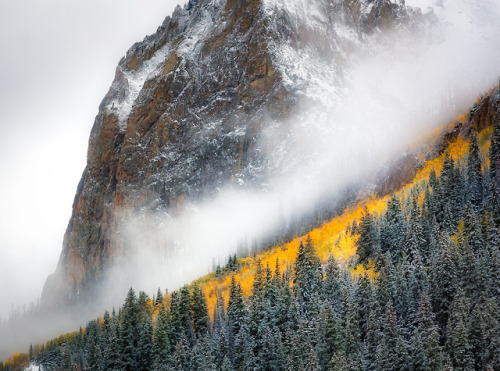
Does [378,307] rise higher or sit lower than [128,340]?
lower

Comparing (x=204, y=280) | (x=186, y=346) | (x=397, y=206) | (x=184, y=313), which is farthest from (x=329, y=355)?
(x=204, y=280)

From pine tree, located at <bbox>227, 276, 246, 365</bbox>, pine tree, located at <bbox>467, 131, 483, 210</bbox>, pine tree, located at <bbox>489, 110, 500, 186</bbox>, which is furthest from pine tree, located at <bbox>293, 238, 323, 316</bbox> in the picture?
pine tree, located at <bbox>489, 110, 500, 186</bbox>

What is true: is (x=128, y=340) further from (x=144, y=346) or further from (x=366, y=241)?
(x=366, y=241)

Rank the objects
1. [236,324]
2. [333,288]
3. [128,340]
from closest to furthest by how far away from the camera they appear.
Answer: [128,340] < [333,288] < [236,324]

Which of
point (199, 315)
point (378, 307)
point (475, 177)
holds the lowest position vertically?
point (378, 307)

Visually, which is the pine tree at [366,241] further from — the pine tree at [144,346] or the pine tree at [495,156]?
the pine tree at [144,346]

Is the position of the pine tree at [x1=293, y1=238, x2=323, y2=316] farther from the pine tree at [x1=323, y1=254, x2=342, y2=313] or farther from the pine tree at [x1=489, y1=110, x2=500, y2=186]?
the pine tree at [x1=489, y1=110, x2=500, y2=186]

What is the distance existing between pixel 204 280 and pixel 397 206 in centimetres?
8760

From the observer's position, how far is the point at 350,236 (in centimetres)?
12838

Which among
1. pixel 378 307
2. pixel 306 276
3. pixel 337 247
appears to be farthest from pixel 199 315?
pixel 337 247

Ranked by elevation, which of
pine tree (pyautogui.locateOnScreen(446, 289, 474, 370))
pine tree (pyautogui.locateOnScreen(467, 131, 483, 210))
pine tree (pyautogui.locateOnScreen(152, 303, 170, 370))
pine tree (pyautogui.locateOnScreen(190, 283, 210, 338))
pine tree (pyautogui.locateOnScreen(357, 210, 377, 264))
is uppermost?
pine tree (pyautogui.locateOnScreen(467, 131, 483, 210))

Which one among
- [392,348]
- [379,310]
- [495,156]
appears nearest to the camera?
[392,348]

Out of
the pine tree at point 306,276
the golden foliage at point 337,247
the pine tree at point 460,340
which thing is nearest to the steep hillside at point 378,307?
the pine tree at point 460,340

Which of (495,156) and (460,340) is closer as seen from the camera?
(460,340)
